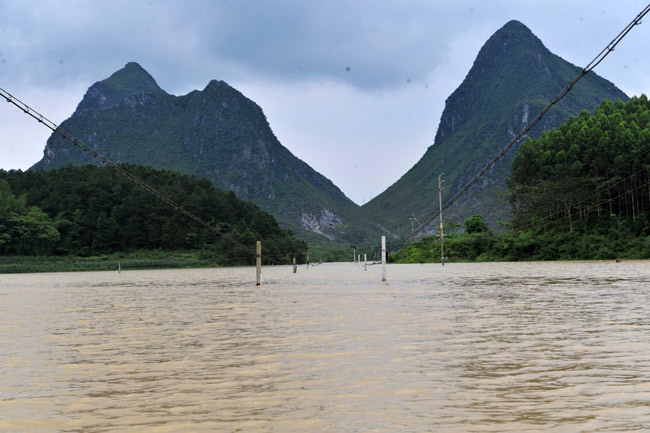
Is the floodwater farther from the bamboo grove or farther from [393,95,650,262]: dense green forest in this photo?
the bamboo grove

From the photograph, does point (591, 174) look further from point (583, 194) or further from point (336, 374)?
point (336, 374)

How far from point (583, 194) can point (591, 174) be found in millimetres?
4213

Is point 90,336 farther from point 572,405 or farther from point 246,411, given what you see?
point 572,405

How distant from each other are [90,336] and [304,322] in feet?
14.7

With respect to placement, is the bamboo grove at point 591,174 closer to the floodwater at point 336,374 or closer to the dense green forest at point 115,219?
the dense green forest at point 115,219

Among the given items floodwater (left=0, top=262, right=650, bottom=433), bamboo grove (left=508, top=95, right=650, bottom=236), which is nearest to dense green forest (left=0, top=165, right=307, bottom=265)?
bamboo grove (left=508, top=95, right=650, bottom=236)

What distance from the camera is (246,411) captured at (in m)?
5.98

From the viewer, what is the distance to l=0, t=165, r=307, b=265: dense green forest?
5630 inches

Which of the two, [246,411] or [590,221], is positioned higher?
[590,221]

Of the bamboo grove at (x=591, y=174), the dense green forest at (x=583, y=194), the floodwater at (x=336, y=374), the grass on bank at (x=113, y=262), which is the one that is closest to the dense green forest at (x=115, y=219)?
the grass on bank at (x=113, y=262)

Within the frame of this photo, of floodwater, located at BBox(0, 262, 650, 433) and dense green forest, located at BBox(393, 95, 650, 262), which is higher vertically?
dense green forest, located at BBox(393, 95, 650, 262)

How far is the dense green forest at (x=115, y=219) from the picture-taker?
143000 millimetres

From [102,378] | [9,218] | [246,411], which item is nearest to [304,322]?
[102,378]

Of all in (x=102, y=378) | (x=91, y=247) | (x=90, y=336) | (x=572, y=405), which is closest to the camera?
(x=572, y=405)
